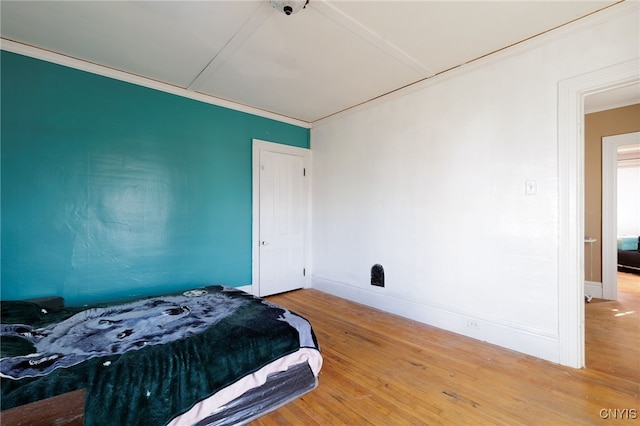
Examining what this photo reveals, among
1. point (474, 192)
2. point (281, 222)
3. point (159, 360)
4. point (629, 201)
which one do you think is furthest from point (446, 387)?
point (629, 201)

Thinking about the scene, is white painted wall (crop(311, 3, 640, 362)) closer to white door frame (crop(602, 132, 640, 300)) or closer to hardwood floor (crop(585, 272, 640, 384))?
hardwood floor (crop(585, 272, 640, 384))

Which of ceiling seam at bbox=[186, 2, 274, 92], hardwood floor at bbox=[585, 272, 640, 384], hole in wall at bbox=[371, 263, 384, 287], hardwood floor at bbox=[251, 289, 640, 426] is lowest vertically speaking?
hardwood floor at bbox=[251, 289, 640, 426]

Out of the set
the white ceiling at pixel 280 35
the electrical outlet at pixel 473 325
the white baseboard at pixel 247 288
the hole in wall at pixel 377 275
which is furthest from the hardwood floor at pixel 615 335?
the white baseboard at pixel 247 288

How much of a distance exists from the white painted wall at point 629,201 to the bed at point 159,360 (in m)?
9.25

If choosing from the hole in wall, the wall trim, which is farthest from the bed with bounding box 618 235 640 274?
the wall trim

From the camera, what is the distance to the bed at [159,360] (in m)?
1.23

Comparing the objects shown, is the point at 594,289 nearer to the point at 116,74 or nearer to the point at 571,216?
the point at 571,216

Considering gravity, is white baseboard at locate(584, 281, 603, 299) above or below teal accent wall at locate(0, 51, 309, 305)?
below

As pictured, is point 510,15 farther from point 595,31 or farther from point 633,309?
point 633,309

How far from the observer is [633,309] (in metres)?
3.30

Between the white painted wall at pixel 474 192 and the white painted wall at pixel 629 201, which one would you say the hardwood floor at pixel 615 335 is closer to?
the white painted wall at pixel 474 192

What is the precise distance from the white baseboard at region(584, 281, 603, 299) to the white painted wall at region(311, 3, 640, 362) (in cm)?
266

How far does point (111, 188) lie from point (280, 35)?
2285mm

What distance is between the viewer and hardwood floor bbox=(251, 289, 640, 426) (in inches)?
64.6
